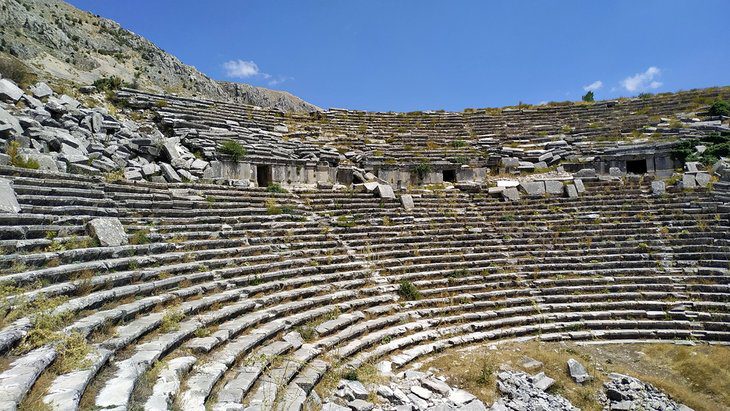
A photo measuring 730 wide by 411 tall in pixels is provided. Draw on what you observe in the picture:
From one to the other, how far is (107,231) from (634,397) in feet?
32.2

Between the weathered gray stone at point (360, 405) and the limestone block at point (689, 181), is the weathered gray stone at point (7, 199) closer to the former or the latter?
the weathered gray stone at point (360, 405)

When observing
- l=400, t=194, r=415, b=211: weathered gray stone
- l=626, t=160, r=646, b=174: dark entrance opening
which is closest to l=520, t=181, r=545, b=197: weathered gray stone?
l=400, t=194, r=415, b=211: weathered gray stone

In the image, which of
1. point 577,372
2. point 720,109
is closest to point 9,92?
point 577,372

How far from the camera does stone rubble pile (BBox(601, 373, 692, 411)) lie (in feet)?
23.2

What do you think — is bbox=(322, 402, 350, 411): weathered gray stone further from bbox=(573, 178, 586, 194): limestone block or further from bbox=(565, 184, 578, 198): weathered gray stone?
bbox=(573, 178, 586, 194): limestone block

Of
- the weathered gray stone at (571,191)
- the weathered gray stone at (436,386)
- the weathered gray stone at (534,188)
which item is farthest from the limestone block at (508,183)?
the weathered gray stone at (436,386)

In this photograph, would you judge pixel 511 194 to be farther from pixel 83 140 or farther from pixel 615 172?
pixel 83 140

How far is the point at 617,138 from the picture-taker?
21.0 m

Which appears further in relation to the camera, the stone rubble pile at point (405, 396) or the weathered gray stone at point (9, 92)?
the weathered gray stone at point (9, 92)

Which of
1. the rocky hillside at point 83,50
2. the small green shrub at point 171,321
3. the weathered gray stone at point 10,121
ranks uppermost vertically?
the rocky hillside at point 83,50

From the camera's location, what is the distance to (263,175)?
17.5m

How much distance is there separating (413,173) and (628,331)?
1066 cm

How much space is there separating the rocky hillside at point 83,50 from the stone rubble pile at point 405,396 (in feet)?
55.5

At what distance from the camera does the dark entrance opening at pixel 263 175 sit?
17.3 metres
